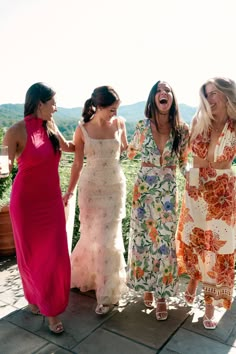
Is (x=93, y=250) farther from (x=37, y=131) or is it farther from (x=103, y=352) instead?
(x=37, y=131)

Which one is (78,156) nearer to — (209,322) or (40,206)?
(40,206)

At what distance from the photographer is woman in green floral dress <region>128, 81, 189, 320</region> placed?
113 inches

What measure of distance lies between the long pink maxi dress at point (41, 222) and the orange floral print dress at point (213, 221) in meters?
1.04

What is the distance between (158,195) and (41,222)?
0.95 m

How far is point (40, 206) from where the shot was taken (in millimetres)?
2721

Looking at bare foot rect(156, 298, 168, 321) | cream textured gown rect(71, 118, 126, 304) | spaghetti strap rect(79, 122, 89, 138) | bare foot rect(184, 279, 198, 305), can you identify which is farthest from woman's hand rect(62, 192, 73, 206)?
bare foot rect(184, 279, 198, 305)

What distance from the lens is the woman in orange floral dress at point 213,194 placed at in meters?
2.72

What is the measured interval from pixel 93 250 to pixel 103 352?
0.94 meters

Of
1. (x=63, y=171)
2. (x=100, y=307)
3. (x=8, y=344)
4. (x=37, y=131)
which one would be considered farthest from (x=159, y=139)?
(x=63, y=171)

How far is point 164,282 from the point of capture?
2930mm

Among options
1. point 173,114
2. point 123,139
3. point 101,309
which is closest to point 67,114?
point 123,139

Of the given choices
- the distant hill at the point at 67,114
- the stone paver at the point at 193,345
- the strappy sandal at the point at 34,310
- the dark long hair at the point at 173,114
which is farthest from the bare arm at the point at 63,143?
the stone paver at the point at 193,345

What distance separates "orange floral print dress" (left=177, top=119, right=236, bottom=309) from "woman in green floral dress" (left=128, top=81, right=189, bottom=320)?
14 cm

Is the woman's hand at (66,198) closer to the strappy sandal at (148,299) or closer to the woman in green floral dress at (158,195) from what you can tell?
the woman in green floral dress at (158,195)
